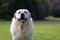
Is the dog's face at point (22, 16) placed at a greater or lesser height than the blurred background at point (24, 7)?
greater

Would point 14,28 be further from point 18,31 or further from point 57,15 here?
point 57,15

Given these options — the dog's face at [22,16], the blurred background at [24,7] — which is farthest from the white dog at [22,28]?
the blurred background at [24,7]

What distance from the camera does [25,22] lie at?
351 inches

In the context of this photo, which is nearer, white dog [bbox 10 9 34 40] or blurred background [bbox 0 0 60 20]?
white dog [bbox 10 9 34 40]

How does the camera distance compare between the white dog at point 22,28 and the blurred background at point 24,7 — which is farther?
the blurred background at point 24,7

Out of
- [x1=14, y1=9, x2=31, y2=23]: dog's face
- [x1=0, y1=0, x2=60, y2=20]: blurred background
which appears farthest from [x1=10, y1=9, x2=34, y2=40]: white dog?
[x1=0, y1=0, x2=60, y2=20]: blurred background

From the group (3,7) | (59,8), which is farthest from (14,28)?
(59,8)

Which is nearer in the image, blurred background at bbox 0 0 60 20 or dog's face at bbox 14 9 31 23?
dog's face at bbox 14 9 31 23

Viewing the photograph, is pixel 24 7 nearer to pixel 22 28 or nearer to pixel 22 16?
pixel 22 28

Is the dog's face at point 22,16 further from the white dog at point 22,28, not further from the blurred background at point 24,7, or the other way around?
the blurred background at point 24,7

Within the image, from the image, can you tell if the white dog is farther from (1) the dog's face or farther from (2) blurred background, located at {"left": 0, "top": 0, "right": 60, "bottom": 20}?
(2) blurred background, located at {"left": 0, "top": 0, "right": 60, "bottom": 20}

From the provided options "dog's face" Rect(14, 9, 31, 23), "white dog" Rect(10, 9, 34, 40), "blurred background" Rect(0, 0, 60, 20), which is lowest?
"blurred background" Rect(0, 0, 60, 20)

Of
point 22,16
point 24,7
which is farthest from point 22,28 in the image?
point 24,7

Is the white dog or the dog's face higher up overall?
the dog's face
